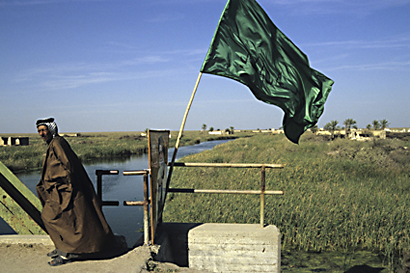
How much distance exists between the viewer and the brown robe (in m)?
3.95

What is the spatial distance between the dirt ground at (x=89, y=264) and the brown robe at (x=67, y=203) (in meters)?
0.18

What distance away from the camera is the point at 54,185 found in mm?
3955

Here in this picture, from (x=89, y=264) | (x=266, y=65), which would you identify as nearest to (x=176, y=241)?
(x=89, y=264)

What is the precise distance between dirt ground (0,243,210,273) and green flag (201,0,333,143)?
2.55 meters

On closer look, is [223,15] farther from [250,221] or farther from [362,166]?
[362,166]

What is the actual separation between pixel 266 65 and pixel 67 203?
10.9 feet

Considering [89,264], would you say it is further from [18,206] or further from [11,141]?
[11,141]

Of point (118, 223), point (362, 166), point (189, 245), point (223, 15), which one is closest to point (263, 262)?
point (189, 245)

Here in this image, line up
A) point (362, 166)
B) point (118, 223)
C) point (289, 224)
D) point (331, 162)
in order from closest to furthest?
point (289, 224)
point (118, 223)
point (362, 166)
point (331, 162)

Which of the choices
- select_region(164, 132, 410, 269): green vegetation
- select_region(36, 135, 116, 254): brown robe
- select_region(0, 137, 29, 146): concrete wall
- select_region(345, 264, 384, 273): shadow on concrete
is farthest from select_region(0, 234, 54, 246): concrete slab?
select_region(0, 137, 29, 146): concrete wall

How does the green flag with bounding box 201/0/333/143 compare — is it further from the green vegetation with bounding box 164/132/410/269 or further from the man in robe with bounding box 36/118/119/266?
the green vegetation with bounding box 164/132/410/269

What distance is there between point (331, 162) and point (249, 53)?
1207 centimetres

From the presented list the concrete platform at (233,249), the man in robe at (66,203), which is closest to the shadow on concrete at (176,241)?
the concrete platform at (233,249)

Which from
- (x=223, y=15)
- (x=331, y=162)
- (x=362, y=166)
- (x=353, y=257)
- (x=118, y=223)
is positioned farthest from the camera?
(x=331, y=162)
